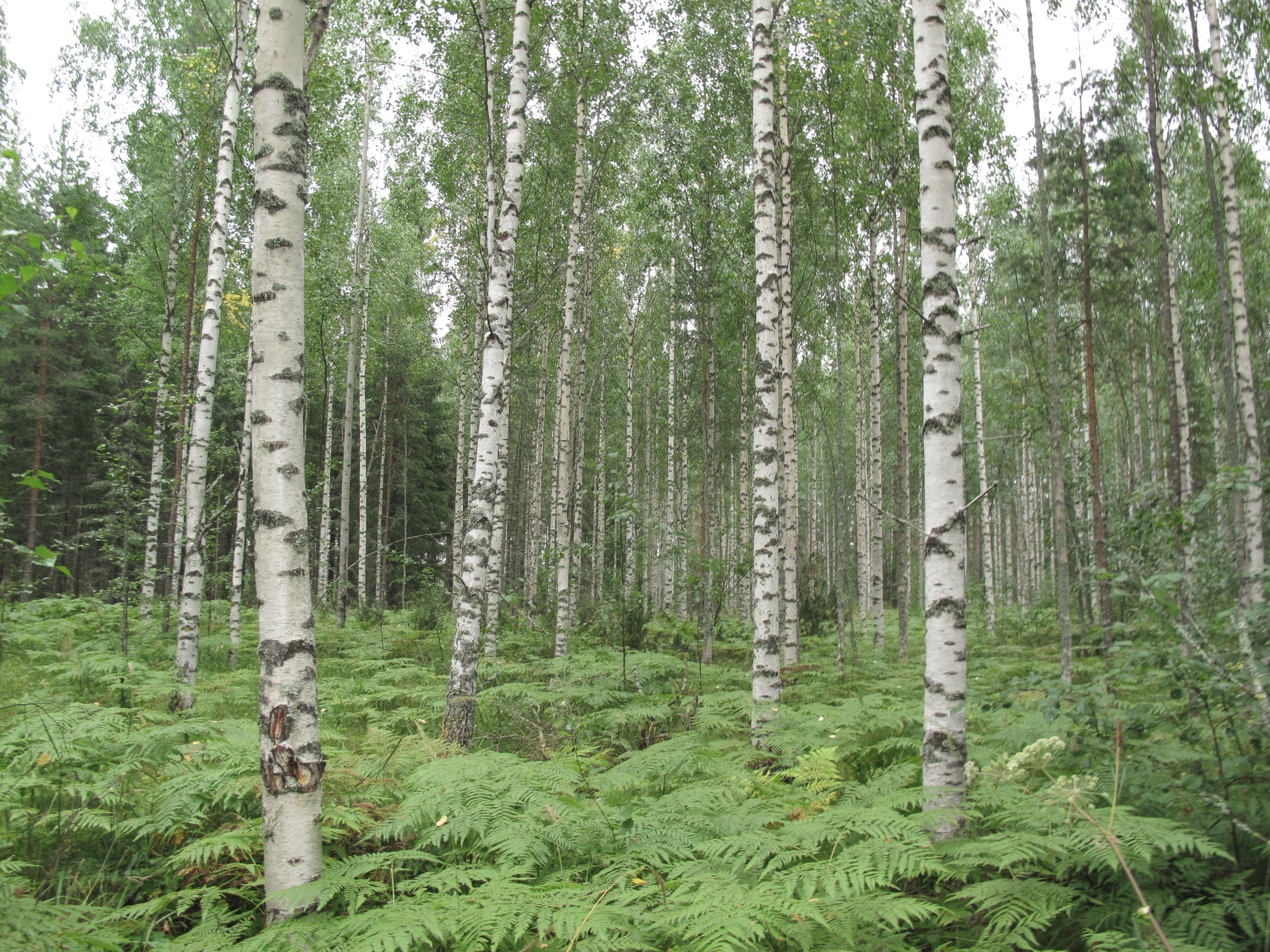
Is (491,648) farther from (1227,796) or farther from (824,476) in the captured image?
(824,476)

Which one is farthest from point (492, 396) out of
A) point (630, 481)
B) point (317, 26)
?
point (630, 481)

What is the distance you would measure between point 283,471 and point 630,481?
1465cm

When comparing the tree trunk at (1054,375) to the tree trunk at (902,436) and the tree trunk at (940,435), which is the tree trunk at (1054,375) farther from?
the tree trunk at (940,435)

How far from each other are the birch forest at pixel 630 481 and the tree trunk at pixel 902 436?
24 centimetres

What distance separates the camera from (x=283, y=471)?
276cm

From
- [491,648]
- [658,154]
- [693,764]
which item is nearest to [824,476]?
[658,154]

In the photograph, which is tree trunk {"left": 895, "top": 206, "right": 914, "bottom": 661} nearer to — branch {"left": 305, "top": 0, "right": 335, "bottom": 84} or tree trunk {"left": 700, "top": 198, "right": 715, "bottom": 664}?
tree trunk {"left": 700, "top": 198, "right": 715, "bottom": 664}

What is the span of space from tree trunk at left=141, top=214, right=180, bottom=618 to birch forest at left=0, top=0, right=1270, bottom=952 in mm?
138

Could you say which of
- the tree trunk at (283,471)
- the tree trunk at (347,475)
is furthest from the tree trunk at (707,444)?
the tree trunk at (347,475)

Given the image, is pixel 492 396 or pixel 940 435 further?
pixel 492 396

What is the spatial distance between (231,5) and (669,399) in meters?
13.4

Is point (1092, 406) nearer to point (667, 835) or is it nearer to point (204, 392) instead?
point (667, 835)

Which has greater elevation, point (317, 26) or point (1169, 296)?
point (1169, 296)

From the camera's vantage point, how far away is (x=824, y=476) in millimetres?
31094
